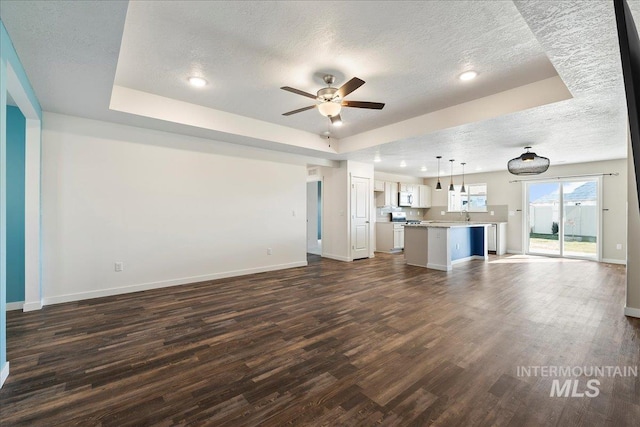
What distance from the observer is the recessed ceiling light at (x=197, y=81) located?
11.0 ft

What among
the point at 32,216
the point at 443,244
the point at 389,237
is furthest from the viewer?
the point at 389,237

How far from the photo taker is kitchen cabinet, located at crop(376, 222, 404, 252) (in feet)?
27.4

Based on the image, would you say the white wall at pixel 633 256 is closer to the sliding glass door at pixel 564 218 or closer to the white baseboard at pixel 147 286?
the sliding glass door at pixel 564 218

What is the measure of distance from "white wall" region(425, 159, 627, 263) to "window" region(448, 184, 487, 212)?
195 millimetres

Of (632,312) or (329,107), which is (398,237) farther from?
(329,107)

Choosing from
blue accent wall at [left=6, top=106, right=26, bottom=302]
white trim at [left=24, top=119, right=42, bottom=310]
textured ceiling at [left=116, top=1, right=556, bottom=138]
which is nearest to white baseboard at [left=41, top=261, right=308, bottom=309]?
white trim at [left=24, top=119, right=42, bottom=310]

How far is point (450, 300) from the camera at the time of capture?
3859mm

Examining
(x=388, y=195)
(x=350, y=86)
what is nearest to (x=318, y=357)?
(x=350, y=86)

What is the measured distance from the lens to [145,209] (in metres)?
4.41

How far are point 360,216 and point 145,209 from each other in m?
4.72

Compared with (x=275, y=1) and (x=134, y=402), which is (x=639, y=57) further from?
(x=134, y=402)

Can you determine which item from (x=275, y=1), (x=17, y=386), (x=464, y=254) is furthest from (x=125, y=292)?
(x=464, y=254)

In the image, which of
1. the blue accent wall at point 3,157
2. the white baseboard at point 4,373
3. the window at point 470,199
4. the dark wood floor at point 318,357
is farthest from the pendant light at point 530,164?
the white baseboard at point 4,373

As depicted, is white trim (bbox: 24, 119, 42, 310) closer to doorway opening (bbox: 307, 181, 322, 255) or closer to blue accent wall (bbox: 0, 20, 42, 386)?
blue accent wall (bbox: 0, 20, 42, 386)
